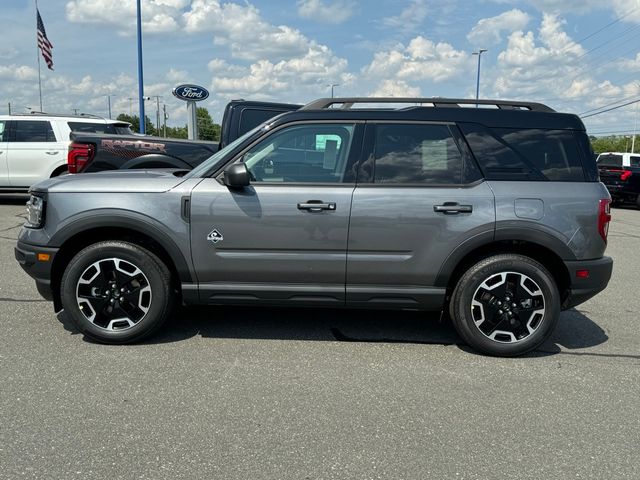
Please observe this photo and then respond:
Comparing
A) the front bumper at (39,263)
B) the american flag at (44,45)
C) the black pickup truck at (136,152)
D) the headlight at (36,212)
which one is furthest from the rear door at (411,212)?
the american flag at (44,45)

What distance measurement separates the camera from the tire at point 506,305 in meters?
4.15

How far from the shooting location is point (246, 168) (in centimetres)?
409

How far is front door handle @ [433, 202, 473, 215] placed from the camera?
4094mm

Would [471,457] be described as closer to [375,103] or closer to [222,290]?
[222,290]

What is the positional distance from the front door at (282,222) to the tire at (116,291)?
356 millimetres

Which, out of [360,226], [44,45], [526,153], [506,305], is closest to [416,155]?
[360,226]

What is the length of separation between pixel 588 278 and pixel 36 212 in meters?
4.31

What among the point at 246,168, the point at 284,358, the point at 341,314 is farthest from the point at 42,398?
the point at 341,314

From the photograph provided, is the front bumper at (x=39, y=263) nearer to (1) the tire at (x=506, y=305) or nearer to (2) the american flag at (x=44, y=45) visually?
(1) the tire at (x=506, y=305)

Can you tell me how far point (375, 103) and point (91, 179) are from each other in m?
2.36

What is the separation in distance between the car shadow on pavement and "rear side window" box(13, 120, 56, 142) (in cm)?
885

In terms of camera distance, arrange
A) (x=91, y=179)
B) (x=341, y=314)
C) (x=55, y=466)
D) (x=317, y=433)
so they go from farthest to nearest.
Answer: (x=341, y=314)
(x=91, y=179)
(x=317, y=433)
(x=55, y=466)

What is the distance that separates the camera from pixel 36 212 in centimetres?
432

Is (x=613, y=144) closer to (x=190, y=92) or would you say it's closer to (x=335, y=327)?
(x=190, y=92)
